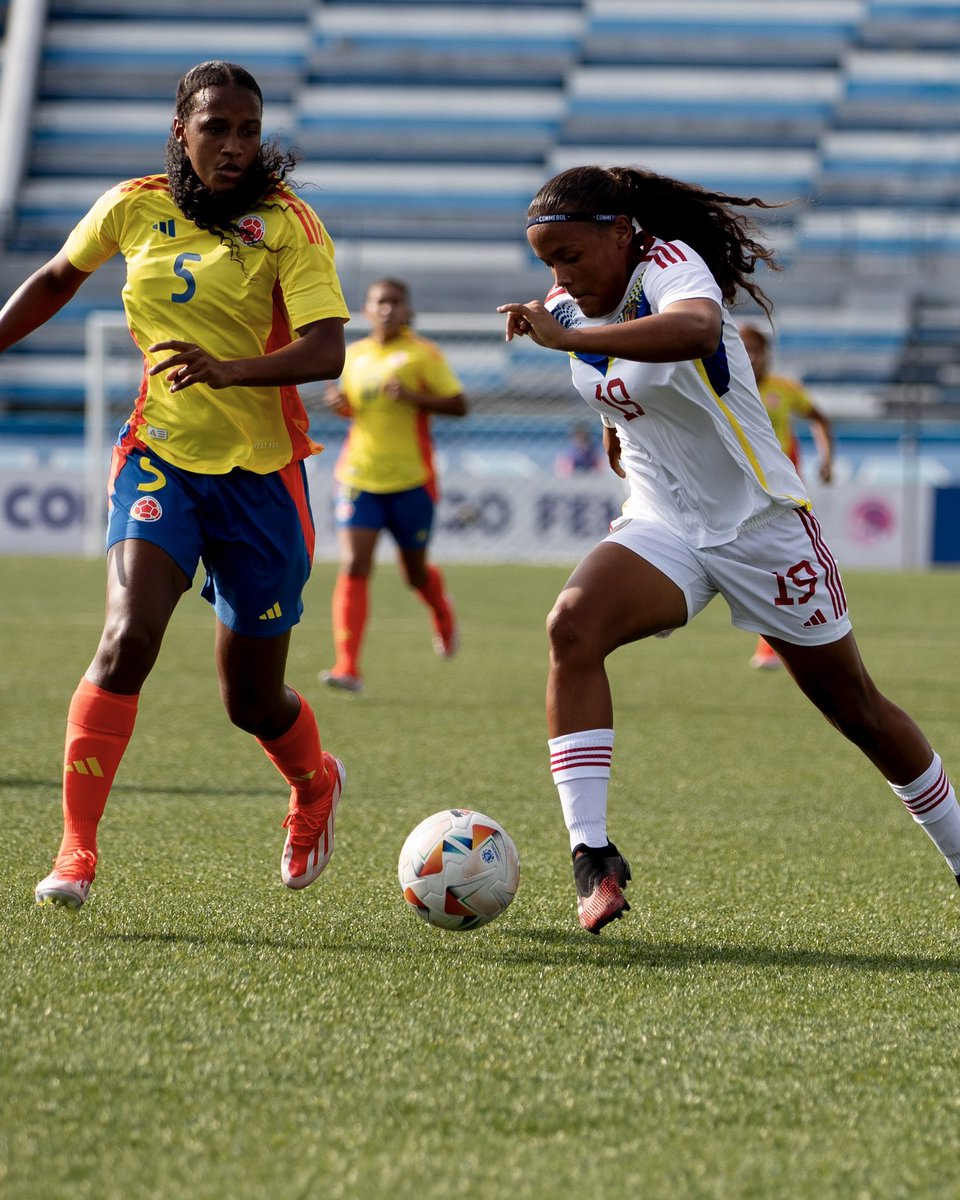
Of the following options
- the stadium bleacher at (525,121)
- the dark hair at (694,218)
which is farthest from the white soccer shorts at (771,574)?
the stadium bleacher at (525,121)

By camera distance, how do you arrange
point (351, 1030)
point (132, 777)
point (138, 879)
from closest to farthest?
point (351, 1030)
point (138, 879)
point (132, 777)

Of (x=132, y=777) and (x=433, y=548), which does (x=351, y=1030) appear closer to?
(x=132, y=777)

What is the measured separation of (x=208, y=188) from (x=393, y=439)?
18.2ft

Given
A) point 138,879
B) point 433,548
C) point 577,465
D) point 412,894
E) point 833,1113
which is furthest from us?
point 577,465

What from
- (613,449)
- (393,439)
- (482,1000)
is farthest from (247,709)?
(393,439)

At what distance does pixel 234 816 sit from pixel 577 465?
1676 cm

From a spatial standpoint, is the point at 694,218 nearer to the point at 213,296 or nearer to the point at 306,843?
the point at 213,296

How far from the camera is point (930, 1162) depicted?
227 cm

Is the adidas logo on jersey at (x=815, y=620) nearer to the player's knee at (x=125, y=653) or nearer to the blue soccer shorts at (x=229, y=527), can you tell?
the blue soccer shorts at (x=229, y=527)

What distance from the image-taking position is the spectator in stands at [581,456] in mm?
21281

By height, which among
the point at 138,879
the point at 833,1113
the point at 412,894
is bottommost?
the point at 138,879

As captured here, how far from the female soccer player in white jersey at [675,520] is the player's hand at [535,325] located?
0.17 metres

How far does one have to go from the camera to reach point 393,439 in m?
9.31

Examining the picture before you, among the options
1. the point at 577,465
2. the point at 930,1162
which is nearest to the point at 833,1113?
the point at 930,1162
